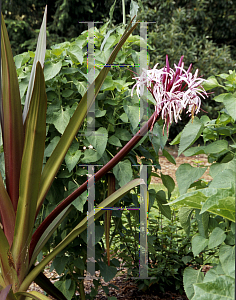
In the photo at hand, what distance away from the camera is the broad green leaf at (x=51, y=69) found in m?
1.16

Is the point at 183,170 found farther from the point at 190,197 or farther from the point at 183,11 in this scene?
the point at 183,11

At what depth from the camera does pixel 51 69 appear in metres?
1.18

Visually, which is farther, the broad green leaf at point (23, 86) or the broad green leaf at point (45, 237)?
the broad green leaf at point (23, 86)

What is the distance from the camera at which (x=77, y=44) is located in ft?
4.01

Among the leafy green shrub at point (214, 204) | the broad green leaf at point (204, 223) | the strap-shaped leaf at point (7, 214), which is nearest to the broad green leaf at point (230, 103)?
the leafy green shrub at point (214, 204)

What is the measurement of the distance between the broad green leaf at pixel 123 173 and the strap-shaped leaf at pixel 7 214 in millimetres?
389

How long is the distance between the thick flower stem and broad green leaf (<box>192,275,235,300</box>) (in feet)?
1.28

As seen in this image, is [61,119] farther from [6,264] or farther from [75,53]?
[6,264]

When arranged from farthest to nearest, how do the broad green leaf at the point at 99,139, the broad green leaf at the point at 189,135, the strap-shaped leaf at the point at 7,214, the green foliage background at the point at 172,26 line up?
the green foliage background at the point at 172,26 → the broad green leaf at the point at 99,139 → the broad green leaf at the point at 189,135 → the strap-shaped leaf at the point at 7,214

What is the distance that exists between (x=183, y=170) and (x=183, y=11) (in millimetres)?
6403

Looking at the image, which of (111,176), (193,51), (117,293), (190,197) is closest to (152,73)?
(190,197)

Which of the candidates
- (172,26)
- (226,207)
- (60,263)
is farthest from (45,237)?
(172,26)

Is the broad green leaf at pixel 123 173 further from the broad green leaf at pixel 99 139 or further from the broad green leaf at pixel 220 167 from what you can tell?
the broad green leaf at pixel 220 167

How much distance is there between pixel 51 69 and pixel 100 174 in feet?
1.63
